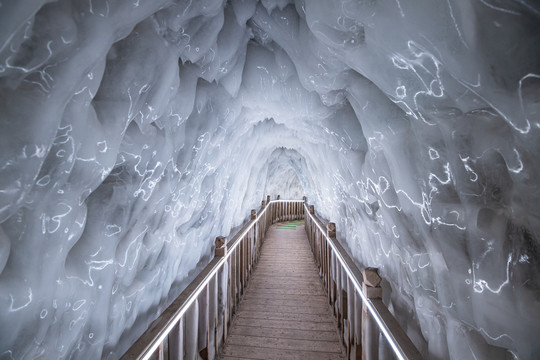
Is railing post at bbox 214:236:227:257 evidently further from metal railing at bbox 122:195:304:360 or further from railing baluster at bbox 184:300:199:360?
railing baluster at bbox 184:300:199:360

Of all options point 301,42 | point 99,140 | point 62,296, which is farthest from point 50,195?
point 301,42

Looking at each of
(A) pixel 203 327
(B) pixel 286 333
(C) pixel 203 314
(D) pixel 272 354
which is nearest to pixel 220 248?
(C) pixel 203 314

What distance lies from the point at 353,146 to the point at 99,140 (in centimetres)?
229

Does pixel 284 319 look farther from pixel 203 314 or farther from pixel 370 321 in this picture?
pixel 370 321

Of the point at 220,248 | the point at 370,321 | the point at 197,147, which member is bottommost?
the point at 370,321

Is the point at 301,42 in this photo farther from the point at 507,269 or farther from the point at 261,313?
the point at 261,313

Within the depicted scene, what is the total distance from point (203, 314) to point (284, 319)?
1449 mm

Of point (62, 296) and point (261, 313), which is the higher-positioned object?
point (62, 296)

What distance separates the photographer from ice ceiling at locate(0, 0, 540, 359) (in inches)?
35.0

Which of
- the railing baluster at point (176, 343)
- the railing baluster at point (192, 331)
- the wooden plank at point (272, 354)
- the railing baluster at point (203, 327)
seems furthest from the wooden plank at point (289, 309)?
the railing baluster at point (176, 343)

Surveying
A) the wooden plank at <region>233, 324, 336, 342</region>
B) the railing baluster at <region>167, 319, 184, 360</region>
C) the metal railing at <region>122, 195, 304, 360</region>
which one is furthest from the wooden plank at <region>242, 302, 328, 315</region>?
the railing baluster at <region>167, 319, 184, 360</region>

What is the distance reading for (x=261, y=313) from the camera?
11.1 ft

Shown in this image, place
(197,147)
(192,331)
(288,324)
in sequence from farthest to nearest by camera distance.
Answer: (288,324) < (197,147) < (192,331)

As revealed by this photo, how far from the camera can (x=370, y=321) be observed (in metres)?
1.75
